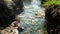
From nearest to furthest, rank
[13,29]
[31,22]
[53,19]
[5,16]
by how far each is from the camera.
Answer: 1. [53,19]
2. [13,29]
3. [5,16]
4. [31,22]

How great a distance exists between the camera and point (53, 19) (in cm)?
648

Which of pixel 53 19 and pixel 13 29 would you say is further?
pixel 13 29

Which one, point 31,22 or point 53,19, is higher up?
point 53,19

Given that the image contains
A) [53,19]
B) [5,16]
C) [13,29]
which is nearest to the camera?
[53,19]

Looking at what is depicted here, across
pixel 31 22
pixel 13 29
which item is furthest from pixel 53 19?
pixel 31 22

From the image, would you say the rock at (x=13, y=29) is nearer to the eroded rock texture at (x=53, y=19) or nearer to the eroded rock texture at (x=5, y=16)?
the eroded rock texture at (x=5, y=16)

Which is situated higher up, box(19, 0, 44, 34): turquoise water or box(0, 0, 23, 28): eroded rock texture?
box(0, 0, 23, 28): eroded rock texture

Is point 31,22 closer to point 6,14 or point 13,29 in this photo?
point 13,29

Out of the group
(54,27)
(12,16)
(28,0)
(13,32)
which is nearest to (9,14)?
(12,16)

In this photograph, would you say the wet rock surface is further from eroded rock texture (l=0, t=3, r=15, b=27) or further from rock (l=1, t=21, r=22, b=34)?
eroded rock texture (l=0, t=3, r=15, b=27)

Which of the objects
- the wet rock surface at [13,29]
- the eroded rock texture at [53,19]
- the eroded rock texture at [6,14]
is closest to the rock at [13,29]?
Result: the wet rock surface at [13,29]

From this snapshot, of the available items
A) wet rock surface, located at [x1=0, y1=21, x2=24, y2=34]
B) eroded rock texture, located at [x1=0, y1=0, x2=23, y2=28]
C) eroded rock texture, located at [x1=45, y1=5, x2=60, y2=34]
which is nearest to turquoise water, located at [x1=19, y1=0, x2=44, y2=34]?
wet rock surface, located at [x1=0, y1=21, x2=24, y2=34]

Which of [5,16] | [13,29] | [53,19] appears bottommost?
[13,29]

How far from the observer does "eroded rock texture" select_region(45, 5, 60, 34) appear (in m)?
6.18
